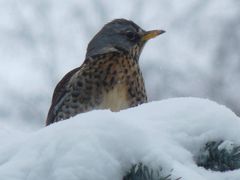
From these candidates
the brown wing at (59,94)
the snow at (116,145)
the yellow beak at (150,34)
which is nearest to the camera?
the snow at (116,145)

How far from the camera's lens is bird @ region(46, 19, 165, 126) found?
16.7ft

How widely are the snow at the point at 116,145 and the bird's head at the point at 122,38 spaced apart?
11.2 ft

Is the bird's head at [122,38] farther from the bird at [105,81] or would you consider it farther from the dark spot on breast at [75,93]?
the dark spot on breast at [75,93]

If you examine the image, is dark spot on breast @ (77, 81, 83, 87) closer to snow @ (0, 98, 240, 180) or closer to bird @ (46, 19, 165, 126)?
bird @ (46, 19, 165, 126)

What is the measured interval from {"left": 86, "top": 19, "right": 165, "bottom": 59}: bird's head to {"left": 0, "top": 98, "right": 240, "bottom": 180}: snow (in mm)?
3423

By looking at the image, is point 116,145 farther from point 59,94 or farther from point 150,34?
point 150,34

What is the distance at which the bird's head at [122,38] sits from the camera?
5.77m

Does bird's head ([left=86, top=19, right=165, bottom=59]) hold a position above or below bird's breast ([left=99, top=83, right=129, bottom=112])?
above

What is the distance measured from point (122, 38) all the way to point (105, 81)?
0.76m

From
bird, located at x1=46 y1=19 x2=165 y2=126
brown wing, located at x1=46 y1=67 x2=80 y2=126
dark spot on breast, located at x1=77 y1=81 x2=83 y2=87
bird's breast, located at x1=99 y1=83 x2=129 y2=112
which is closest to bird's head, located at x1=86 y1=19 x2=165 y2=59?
bird, located at x1=46 y1=19 x2=165 y2=126

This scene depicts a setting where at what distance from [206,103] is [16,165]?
67cm

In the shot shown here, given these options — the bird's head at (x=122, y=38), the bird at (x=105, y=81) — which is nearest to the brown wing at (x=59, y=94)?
the bird at (x=105, y=81)

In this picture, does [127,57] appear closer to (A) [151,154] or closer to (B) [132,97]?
(B) [132,97]

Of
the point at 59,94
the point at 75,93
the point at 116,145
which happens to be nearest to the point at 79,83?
the point at 75,93
